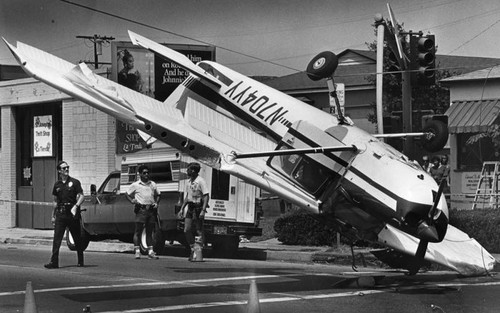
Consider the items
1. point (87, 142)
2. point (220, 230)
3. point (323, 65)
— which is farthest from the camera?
point (87, 142)

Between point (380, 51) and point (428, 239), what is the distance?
576cm

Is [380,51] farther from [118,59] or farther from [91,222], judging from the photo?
[118,59]

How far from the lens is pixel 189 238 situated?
18.8 metres

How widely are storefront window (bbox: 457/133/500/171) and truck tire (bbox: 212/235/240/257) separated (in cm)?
965

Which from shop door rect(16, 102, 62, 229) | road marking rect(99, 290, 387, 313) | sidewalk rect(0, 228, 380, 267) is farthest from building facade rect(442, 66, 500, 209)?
shop door rect(16, 102, 62, 229)

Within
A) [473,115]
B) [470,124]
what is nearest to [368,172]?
[470,124]

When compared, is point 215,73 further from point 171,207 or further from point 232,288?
point 232,288

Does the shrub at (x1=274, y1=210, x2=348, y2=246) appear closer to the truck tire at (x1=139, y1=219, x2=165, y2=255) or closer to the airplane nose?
the truck tire at (x1=139, y1=219, x2=165, y2=255)

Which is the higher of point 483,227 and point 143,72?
point 143,72

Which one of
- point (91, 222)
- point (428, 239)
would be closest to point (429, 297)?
point (428, 239)

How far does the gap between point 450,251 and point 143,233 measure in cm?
836

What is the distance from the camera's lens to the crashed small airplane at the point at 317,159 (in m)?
13.0

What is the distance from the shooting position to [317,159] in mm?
14086

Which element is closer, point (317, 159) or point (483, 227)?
point (317, 159)
